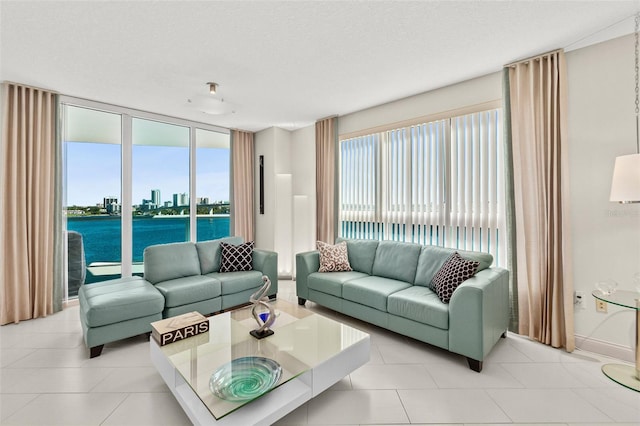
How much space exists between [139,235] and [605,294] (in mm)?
5213

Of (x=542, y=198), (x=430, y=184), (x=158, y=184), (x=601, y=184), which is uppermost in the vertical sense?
(x=158, y=184)

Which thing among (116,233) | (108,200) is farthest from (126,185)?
(116,233)

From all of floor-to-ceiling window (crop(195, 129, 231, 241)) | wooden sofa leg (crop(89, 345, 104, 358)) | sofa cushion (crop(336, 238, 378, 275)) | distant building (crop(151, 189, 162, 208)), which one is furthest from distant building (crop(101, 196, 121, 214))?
sofa cushion (crop(336, 238, 378, 275))

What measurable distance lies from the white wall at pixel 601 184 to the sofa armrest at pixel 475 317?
850mm

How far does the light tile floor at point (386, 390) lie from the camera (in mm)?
1746

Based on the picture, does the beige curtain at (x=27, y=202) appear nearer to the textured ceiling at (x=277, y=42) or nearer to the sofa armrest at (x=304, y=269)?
the textured ceiling at (x=277, y=42)

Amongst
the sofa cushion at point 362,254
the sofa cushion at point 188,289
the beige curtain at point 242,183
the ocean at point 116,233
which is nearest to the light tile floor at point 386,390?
the sofa cushion at point 188,289

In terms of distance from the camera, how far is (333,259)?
12.1 feet

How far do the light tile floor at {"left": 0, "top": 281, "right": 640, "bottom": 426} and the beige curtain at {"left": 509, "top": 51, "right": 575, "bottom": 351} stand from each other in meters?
0.30

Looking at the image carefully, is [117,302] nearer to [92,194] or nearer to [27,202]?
[27,202]

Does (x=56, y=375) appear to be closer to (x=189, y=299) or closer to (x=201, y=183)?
(x=189, y=299)

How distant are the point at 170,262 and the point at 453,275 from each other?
3.08 metres

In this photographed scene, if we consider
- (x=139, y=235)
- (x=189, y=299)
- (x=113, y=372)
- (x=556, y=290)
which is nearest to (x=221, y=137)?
(x=139, y=235)

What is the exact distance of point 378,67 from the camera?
2869 millimetres
